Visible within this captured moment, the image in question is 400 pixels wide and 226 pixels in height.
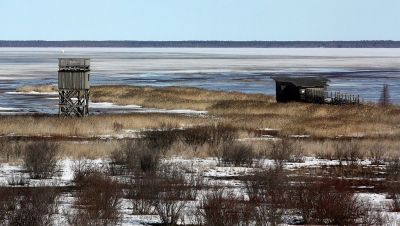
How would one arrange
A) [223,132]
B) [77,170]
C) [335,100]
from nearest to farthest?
1. [77,170]
2. [223,132]
3. [335,100]

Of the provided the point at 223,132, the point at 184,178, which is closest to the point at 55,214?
the point at 184,178

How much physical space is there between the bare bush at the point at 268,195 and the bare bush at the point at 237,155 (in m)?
4.58

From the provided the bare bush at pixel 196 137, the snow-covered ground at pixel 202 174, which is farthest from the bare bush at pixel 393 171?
the bare bush at pixel 196 137

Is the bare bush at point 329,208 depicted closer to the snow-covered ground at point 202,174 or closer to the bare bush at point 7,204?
the snow-covered ground at point 202,174

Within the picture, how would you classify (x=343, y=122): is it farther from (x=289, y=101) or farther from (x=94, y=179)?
(x=94, y=179)

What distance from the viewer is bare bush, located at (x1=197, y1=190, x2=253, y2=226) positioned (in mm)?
14750

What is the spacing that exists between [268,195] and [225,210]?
3.22m

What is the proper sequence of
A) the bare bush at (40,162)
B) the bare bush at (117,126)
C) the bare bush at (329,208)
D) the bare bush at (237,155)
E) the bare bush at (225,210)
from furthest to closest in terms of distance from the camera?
the bare bush at (117,126)
the bare bush at (237,155)
the bare bush at (40,162)
the bare bush at (329,208)
the bare bush at (225,210)

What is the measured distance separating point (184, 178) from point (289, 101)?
121ft

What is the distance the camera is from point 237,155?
2658 cm

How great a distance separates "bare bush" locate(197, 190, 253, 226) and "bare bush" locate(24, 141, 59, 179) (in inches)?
257

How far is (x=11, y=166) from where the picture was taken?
83.0 feet

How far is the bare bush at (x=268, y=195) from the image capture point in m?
15.3

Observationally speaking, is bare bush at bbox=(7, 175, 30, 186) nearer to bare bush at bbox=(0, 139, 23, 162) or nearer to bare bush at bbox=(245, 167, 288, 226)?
bare bush at bbox=(0, 139, 23, 162)
